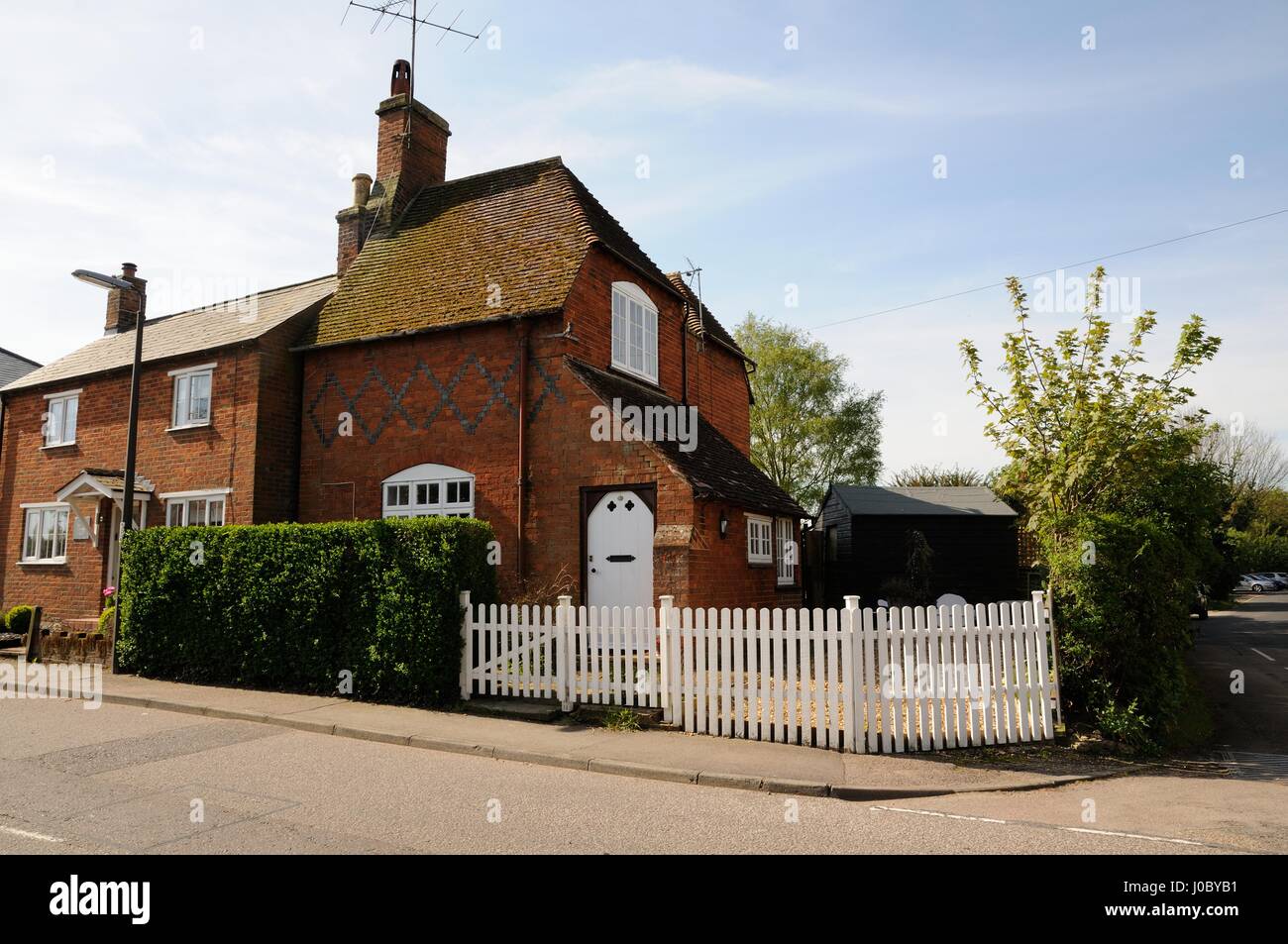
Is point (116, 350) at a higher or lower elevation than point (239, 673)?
higher

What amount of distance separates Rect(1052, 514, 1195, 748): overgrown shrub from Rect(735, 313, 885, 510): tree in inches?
1072

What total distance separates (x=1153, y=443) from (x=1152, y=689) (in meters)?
3.09

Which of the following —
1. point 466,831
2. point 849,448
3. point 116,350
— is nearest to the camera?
point 466,831

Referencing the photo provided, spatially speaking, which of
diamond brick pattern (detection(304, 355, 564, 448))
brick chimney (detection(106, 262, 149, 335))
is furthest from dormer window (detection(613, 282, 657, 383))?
brick chimney (detection(106, 262, 149, 335))

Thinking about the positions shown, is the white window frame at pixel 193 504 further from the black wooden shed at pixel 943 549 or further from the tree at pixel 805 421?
the tree at pixel 805 421

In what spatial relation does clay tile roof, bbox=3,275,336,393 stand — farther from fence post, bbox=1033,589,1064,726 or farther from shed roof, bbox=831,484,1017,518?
shed roof, bbox=831,484,1017,518

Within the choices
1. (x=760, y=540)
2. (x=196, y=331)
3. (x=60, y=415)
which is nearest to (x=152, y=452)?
(x=196, y=331)

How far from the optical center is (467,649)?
10.3 meters

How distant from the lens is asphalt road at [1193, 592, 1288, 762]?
29.0 ft

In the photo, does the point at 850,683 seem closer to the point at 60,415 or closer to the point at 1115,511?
the point at 1115,511

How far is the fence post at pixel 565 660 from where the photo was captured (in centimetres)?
962

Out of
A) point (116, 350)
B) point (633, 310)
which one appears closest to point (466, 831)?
point (633, 310)

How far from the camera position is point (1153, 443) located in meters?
9.66

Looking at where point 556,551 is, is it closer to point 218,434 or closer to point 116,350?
point 218,434
